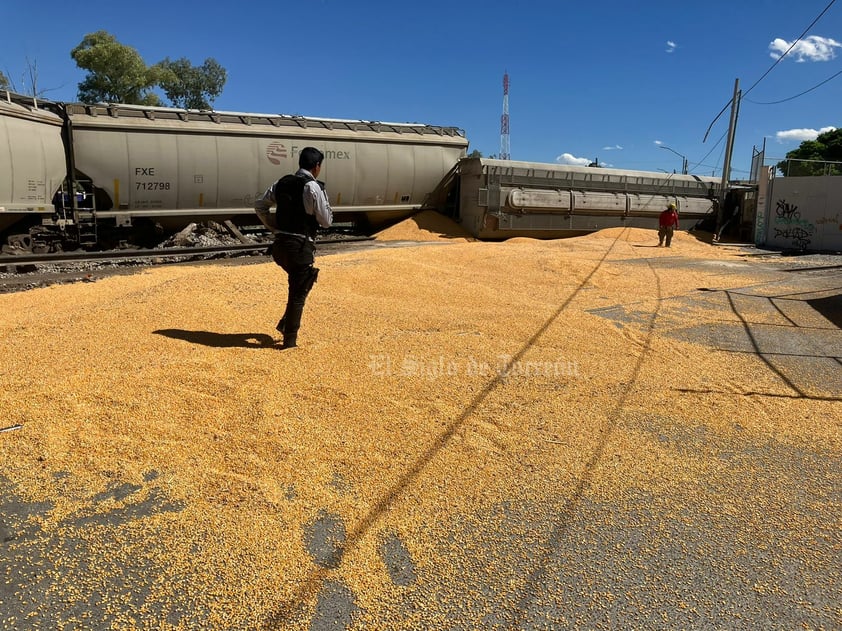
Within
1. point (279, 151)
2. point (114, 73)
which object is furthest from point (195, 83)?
point (279, 151)

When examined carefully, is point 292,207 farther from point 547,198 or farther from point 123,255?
point 547,198

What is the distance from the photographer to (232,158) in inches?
603

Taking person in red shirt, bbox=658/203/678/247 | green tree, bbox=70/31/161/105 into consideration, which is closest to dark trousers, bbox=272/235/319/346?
person in red shirt, bbox=658/203/678/247

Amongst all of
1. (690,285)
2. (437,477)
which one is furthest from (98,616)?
(690,285)

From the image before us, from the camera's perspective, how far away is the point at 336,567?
97.5 inches

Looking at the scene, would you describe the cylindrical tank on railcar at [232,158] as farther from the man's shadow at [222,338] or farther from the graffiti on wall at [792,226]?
the graffiti on wall at [792,226]

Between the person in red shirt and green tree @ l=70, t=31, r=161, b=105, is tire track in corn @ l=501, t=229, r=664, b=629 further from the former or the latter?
green tree @ l=70, t=31, r=161, b=105

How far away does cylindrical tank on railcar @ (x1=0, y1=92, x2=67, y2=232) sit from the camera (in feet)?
36.4

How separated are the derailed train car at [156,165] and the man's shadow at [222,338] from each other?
338 inches

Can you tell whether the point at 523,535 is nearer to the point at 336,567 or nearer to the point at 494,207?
the point at 336,567

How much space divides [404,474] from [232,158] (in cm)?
1407

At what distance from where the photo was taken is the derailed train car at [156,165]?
1200 centimetres

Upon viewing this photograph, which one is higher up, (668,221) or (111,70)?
(111,70)

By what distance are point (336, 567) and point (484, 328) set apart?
4.17 meters
